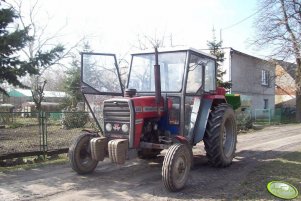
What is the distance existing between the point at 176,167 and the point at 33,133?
9560 mm

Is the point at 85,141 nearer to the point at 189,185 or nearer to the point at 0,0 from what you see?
the point at 189,185

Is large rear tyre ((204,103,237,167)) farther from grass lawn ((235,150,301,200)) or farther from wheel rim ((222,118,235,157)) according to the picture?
grass lawn ((235,150,301,200))

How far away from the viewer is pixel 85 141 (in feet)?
24.7

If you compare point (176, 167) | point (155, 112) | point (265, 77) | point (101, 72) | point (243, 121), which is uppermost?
point (265, 77)

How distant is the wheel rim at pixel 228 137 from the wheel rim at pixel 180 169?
99.4 inches

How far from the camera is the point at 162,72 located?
7766 mm

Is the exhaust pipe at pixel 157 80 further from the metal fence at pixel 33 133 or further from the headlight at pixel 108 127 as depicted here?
the metal fence at pixel 33 133

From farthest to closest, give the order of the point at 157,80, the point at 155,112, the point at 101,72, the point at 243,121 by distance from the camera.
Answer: the point at 243,121 → the point at 101,72 → the point at 155,112 → the point at 157,80

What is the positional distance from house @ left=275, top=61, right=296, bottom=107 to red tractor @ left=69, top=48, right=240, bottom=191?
2129 centimetres

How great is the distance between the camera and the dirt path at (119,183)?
608 cm

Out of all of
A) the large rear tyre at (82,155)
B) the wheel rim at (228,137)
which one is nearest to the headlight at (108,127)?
the large rear tyre at (82,155)

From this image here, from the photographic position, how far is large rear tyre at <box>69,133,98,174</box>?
24.1ft

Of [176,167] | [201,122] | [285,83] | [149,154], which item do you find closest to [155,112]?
[201,122]

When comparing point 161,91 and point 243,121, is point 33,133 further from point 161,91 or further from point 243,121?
point 243,121
